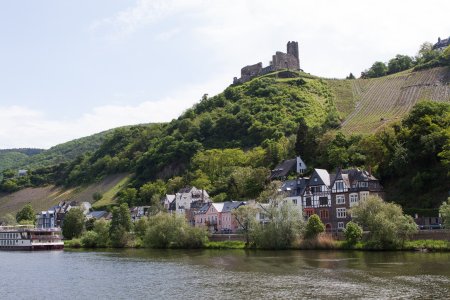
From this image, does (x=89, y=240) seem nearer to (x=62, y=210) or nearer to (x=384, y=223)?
(x=62, y=210)

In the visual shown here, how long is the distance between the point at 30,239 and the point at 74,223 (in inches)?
390

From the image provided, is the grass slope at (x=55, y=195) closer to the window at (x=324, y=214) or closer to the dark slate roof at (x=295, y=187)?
the dark slate roof at (x=295, y=187)

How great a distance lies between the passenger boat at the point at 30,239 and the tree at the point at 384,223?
62268 millimetres

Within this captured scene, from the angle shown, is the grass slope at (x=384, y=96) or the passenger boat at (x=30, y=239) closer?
the passenger boat at (x=30, y=239)

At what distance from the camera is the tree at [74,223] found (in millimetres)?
113938

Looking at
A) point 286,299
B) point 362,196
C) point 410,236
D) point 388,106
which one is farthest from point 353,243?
point 388,106

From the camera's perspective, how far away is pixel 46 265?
6856 cm

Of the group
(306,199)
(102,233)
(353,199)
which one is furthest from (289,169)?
(102,233)

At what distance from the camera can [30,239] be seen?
107m

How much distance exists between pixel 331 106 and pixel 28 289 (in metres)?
130

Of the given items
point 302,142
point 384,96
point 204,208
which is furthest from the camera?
point 384,96

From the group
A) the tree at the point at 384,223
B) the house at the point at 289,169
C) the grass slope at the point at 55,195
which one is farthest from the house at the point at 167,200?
Result: the tree at the point at 384,223

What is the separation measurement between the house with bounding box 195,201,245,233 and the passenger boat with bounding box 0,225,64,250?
28.3 metres

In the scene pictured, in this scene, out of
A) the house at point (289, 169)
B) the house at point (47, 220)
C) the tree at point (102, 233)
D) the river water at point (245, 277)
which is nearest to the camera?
the river water at point (245, 277)
